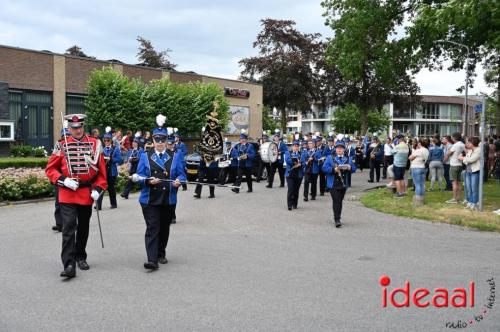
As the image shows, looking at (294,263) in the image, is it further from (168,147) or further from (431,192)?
(431,192)

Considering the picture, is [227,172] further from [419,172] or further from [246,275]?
[246,275]

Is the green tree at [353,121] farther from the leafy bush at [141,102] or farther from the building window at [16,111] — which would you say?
the building window at [16,111]

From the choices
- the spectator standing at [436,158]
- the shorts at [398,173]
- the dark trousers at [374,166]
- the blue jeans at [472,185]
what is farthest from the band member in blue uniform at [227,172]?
the blue jeans at [472,185]

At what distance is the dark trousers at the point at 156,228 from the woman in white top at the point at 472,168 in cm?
859

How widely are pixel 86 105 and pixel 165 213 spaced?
79.3 ft

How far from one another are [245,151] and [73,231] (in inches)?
437

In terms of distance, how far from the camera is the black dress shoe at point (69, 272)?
6.96m

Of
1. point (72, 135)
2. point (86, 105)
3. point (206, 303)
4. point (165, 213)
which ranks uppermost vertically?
point (86, 105)

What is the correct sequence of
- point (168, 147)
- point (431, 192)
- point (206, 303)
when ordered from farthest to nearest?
point (431, 192)
point (168, 147)
point (206, 303)

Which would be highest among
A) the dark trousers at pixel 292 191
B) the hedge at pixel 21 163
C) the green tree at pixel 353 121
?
the green tree at pixel 353 121

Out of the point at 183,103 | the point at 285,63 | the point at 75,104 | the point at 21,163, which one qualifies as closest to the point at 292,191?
the point at 21,163

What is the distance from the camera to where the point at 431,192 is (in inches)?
697

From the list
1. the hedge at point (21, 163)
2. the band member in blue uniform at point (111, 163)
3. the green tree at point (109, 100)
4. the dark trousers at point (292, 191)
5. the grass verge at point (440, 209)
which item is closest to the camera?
the grass verge at point (440, 209)

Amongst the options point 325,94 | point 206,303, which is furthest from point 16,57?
point 325,94
